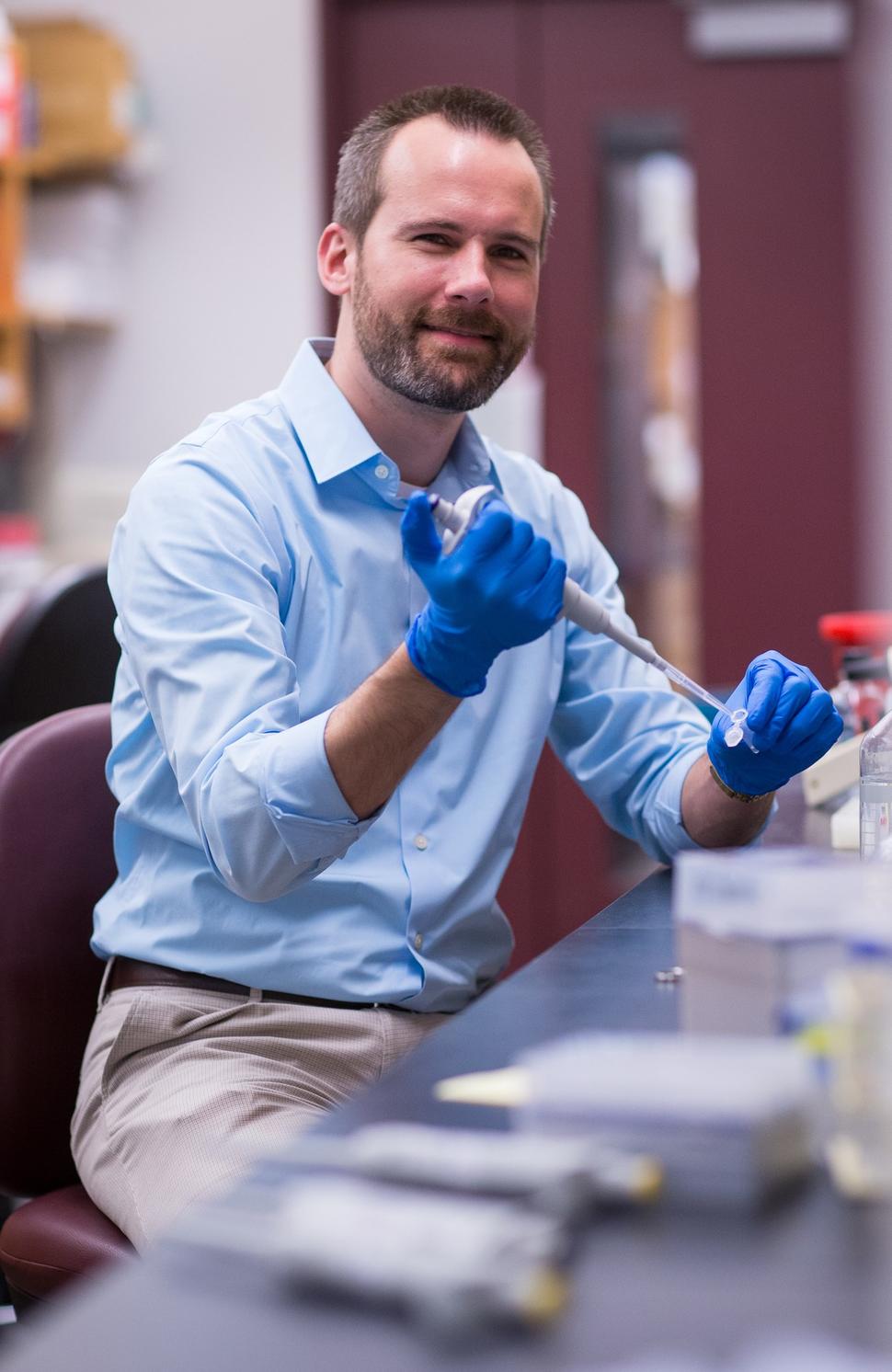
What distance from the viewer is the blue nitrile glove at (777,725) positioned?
3.98 ft

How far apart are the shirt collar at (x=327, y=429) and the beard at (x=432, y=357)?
0.16 feet

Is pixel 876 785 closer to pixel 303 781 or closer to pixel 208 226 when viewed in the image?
pixel 303 781

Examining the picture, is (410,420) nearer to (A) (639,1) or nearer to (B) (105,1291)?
(B) (105,1291)

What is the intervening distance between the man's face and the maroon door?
6.28ft

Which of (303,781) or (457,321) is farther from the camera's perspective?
(457,321)

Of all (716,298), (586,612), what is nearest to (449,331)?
(586,612)

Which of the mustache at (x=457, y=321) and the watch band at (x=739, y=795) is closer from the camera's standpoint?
the watch band at (x=739, y=795)

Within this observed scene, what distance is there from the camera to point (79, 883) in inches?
51.9

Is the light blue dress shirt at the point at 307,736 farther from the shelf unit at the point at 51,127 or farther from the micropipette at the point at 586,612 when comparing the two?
the shelf unit at the point at 51,127

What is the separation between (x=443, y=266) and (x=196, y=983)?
2.11ft

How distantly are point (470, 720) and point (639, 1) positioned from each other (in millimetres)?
2405

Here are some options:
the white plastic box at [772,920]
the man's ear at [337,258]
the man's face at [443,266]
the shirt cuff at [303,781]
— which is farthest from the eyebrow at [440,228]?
the white plastic box at [772,920]

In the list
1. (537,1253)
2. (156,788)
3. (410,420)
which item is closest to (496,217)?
(410,420)

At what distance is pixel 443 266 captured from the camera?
1394 millimetres
